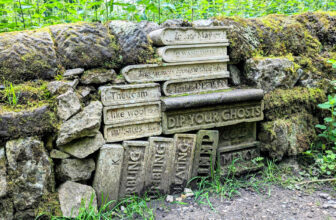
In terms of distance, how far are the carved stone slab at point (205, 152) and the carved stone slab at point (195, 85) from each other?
16.8 inches

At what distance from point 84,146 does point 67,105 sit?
1.15 ft

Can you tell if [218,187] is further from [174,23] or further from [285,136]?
[174,23]

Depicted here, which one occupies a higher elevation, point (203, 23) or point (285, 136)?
point (203, 23)

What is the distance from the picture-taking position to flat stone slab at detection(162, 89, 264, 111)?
270 cm

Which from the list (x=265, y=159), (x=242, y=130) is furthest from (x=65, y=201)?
(x=265, y=159)

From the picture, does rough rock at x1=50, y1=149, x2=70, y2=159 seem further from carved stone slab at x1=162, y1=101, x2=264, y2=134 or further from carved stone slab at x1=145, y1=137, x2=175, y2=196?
carved stone slab at x1=162, y1=101, x2=264, y2=134

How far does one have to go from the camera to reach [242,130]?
3217mm

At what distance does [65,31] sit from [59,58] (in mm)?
255

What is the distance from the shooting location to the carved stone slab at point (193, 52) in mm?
2789

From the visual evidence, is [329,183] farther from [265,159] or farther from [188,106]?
[188,106]

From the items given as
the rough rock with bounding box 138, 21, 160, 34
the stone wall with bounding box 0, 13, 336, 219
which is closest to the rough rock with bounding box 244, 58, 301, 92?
the stone wall with bounding box 0, 13, 336, 219

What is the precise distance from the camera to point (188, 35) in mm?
2883

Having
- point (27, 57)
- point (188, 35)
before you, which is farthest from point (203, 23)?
point (27, 57)

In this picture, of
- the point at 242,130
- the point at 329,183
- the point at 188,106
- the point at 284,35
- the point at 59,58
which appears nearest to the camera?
the point at 59,58
